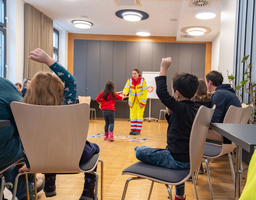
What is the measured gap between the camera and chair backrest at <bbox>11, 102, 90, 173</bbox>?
122cm

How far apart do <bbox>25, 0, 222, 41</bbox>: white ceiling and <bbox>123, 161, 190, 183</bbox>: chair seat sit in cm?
466

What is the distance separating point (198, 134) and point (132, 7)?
5.50 meters

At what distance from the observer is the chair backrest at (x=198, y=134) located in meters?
1.14

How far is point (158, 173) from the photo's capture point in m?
1.24

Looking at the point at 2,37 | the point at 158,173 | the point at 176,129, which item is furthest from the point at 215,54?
the point at 158,173

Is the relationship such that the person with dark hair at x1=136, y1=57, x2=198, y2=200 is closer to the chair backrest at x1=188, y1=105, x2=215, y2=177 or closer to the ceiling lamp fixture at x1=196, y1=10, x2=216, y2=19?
the chair backrest at x1=188, y1=105, x2=215, y2=177

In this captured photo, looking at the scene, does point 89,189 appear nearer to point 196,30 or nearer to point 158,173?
point 158,173

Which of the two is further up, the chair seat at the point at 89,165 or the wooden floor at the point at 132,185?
the chair seat at the point at 89,165

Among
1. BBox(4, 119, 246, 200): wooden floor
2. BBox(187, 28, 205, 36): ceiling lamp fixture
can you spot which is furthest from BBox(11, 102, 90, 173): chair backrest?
BBox(187, 28, 205, 36): ceiling lamp fixture

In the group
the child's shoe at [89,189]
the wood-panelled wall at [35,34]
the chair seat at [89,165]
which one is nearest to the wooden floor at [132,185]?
the child's shoe at [89,189]

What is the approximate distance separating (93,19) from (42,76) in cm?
634

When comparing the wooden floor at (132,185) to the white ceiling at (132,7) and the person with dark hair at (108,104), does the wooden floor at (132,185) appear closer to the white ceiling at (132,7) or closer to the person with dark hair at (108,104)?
the person with dark hair at (108,104)

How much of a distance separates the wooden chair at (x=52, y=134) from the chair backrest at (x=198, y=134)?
565mm

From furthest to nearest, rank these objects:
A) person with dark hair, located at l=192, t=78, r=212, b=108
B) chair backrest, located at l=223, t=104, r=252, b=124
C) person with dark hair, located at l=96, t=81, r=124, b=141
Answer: person with dark hair, located at l=96, t=81, r=124, b=141
person with dark hair, located at l=192, t=78, r=212, b=108
chair backrest, located at l=223, t=104, r=252, b=124
